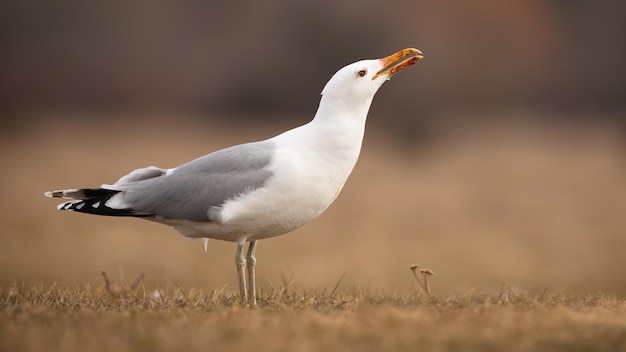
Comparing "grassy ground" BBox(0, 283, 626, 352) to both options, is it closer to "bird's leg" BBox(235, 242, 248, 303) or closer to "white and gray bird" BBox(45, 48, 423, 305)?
"bird's leg" BBox(235, 242, 248, 303)

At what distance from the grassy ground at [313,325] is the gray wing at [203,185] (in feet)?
2.29

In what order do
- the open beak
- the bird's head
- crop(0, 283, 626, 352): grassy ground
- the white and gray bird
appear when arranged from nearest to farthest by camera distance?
crop(0, 283, 626, 352): grassy ground, the white and gray bird, the bird's head, the open beak

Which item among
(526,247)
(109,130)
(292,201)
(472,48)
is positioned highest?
(472,48)

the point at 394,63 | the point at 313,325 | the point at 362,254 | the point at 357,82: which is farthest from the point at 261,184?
the point at 362,254

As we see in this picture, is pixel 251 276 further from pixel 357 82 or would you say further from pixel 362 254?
pixel 362 254

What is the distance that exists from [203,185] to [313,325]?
1848 mm

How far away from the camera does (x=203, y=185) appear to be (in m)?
6.41

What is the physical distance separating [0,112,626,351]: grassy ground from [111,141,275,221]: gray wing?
0.63m

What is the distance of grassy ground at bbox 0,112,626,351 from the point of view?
477 centimetres

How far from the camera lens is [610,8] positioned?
3131cm

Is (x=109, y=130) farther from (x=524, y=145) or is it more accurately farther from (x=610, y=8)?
(x=610, y=8)

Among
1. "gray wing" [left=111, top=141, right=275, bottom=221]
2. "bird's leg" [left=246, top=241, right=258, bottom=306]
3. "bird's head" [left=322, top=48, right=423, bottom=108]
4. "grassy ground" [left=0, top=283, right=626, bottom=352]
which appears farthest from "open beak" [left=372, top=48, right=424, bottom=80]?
"grassy ground" [left=0, top=283, right=626, bottom=352]

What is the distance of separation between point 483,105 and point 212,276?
15.1m

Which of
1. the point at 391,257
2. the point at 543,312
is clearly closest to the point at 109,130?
the point at 391,257
